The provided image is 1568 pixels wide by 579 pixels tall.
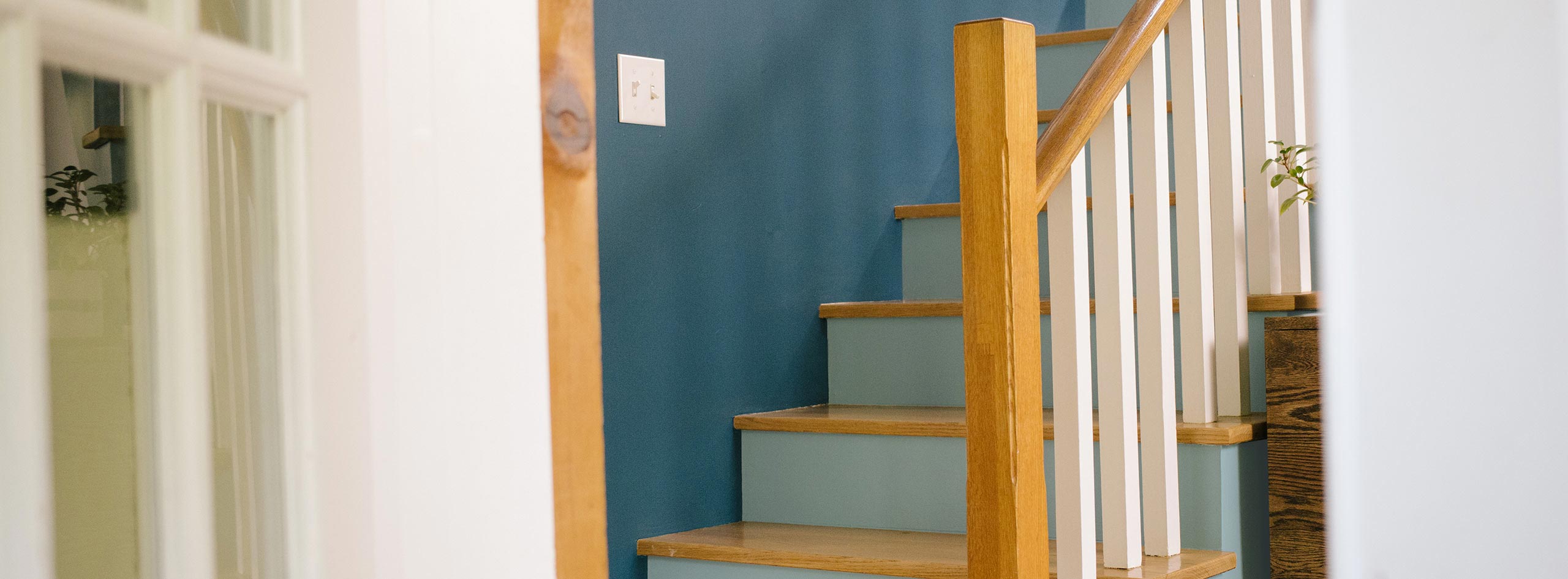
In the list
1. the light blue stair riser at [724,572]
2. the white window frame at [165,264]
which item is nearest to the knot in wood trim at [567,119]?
the white window frame at [165,264]

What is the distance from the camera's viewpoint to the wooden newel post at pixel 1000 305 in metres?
1.52

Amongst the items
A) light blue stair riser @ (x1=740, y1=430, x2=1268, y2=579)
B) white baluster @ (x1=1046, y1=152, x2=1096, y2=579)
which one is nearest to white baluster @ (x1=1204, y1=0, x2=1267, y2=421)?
light blue stair riser @ (x1=740, y1=430, x2=1268, y2=579)

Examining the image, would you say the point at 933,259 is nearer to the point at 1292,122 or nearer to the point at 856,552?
the point at 1292,122

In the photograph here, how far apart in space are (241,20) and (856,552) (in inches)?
63.5

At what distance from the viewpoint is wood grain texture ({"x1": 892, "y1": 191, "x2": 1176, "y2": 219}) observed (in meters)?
2.89

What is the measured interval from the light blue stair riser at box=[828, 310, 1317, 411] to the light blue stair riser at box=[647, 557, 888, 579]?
0.65m

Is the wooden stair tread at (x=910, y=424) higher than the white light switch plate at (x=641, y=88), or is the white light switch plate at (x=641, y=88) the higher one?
the white light switch plate at (x=641, y=88)

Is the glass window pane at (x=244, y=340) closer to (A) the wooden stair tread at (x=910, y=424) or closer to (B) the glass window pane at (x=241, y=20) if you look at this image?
(B) the glass window pane at (x=241, y=20)

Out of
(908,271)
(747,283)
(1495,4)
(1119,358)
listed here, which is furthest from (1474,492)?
(908,271)

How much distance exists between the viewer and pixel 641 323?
2203mm

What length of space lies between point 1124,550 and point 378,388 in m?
1.50

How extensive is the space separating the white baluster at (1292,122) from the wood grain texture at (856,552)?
0.62 m

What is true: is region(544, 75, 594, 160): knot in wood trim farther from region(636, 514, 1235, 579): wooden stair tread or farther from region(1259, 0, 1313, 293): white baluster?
region(1259, 0, 1313, 293): white baluster

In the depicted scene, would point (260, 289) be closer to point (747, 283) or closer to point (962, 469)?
point (962, 469)
